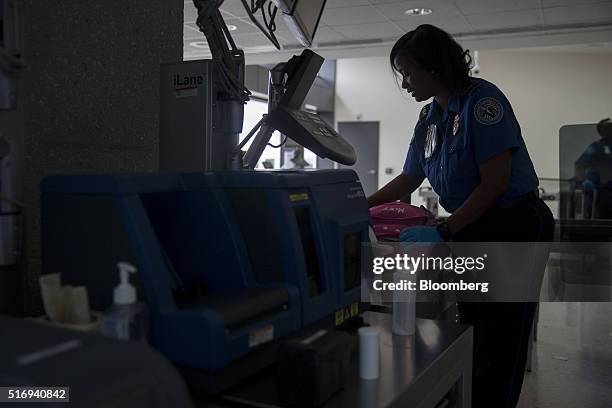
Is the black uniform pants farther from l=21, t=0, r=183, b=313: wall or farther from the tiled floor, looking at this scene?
the tiled floor

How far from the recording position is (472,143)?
144 centimetres

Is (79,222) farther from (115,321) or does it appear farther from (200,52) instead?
(200,52)

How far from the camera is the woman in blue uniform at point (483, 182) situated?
1.40 m

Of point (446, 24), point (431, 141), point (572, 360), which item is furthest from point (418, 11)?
point (431, 141)

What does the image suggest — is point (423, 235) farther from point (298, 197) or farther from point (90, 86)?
point (90, 86)

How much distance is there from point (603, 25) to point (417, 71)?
5302mm

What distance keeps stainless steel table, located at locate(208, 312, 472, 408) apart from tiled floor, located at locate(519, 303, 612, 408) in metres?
1.64

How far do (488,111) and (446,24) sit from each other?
4.76 meters

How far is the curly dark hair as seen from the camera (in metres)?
1.46

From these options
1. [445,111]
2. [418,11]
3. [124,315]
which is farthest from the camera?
[418,11]

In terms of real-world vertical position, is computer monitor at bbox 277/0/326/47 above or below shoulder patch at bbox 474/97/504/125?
above

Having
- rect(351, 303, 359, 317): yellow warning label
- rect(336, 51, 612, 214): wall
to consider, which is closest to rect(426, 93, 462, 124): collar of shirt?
rect(351, 303, 359, 317): yellow warning label

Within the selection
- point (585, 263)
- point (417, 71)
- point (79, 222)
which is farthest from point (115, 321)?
point (585, 263)

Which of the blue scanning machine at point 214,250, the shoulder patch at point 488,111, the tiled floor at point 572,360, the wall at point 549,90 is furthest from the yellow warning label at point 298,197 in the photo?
the wall at point 549,90
